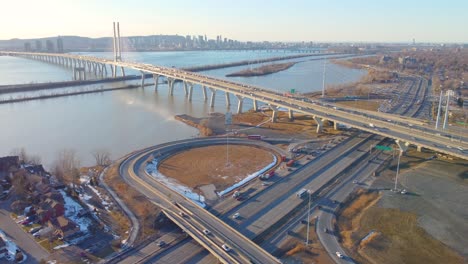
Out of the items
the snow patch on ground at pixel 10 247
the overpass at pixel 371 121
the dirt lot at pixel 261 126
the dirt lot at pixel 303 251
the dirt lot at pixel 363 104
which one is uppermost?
the overpass at pixel 371 121

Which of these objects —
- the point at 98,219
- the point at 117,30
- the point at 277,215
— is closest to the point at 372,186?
the point at 277,215

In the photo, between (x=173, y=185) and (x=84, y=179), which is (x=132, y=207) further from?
(x=84, y=179)

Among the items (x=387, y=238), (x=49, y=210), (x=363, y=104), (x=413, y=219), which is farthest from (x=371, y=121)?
(x=49, y=210)

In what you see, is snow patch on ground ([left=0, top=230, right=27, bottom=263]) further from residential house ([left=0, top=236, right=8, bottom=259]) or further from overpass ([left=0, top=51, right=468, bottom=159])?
overpass ([left=0, top=51, right=468, bottom=159])

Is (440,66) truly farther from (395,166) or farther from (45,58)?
(45,58)

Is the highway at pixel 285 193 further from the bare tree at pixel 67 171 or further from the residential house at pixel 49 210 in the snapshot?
the bare tree at pixel 67 171

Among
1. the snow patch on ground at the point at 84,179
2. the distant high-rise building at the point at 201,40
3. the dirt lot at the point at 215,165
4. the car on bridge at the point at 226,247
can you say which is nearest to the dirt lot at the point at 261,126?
the dirt lot at the point at 215,165
